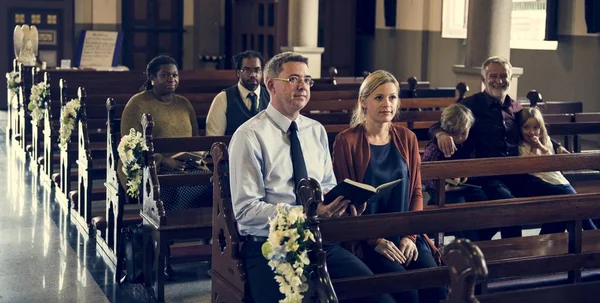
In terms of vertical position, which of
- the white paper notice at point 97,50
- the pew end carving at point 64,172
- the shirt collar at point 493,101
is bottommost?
the pew end carving at point 64,172

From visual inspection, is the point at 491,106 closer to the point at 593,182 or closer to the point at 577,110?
the point at 593,182

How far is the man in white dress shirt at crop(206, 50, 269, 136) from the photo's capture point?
5820mm

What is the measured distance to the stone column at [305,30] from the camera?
38.4 feet

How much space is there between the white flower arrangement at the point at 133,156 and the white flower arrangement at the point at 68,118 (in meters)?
1.47

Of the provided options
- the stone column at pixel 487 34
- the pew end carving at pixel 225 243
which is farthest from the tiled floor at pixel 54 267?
the stone column at pixel 487 34

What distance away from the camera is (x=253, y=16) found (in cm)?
1499

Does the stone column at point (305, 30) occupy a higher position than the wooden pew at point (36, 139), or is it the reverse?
the stone column at point (305, 30)

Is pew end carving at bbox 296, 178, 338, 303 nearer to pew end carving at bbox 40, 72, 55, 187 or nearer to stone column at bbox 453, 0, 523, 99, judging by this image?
pew end carving at bbox 40, 72, 55, 187

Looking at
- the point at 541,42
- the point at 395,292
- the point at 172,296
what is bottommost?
the point at 172,296

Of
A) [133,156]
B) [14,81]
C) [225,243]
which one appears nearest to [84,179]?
[133,156]

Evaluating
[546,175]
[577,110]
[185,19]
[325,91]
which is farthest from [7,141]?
[546,175]

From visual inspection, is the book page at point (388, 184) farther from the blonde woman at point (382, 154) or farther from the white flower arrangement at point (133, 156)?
the white flower arrangement at point (133, 156)

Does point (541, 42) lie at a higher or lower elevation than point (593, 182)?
higher

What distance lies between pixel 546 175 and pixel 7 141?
280 inches
